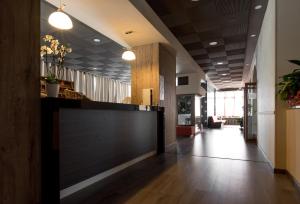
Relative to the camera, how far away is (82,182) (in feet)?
8.29

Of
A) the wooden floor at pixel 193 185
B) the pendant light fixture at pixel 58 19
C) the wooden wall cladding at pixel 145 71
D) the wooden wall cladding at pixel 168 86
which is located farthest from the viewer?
the wooden wall cladding at pixel 168 86

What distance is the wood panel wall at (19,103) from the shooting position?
5.38 ft

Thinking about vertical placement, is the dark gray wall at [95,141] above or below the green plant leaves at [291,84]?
below

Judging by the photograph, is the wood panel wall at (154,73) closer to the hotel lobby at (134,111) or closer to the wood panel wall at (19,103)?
the hotel lobby at (134,111)

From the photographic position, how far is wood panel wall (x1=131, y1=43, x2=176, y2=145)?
5074mm

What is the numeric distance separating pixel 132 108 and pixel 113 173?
3.89 feet

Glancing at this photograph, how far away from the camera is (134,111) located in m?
3.80

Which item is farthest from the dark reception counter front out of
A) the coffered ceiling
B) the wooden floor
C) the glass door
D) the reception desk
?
the glass door

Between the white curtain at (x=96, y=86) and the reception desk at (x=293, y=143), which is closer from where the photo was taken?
the reception desk at (x=293, y=143)

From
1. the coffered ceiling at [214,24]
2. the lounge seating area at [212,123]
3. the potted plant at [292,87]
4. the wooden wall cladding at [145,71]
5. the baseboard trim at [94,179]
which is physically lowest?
the lounge seating area at [212,123]

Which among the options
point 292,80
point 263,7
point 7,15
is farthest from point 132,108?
point 263,7

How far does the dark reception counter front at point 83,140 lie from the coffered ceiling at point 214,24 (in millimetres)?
2456

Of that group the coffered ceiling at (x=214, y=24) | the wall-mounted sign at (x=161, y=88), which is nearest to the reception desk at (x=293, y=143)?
the coffered ceiling at (x=214, y=24)

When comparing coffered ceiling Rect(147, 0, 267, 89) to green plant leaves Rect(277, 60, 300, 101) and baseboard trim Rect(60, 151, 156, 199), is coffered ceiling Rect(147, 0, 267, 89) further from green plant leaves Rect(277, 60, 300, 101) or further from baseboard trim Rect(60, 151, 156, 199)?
baseboard trim Rect(60, 151, 156, 199)
